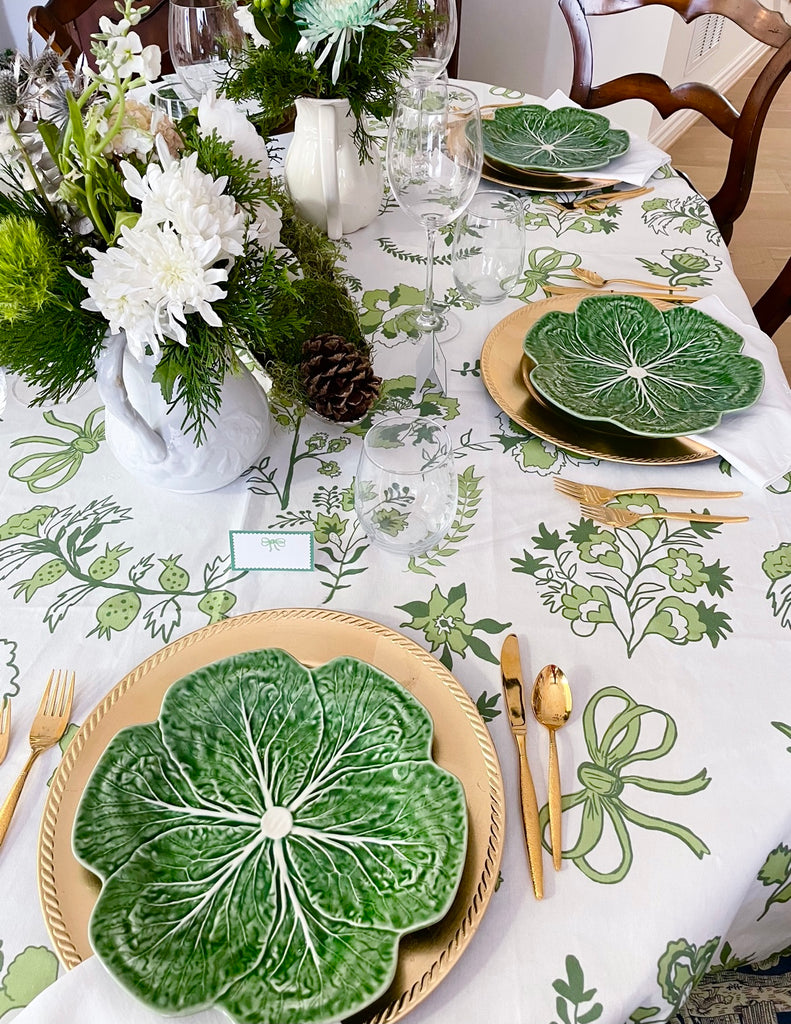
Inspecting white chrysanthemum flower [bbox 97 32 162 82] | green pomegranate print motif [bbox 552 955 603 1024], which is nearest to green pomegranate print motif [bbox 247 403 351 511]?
white chrysanthemum flower [bbox 97 32 162 82]

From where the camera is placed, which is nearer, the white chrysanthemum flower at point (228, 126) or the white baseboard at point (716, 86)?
the white chrysanthemum flower at point (228, 126)

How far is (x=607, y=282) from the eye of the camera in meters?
1.04

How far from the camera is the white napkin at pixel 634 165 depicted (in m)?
1.22

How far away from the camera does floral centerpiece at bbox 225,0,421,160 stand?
0.88 m

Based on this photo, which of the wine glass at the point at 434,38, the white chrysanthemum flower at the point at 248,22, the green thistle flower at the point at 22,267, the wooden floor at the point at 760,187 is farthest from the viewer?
the wooden floor at the point at 760,187

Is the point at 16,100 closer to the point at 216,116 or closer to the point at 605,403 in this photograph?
the point at 216,116

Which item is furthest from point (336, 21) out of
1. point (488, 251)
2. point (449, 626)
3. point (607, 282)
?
point (449, 626)

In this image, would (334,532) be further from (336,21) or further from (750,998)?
(750,998)

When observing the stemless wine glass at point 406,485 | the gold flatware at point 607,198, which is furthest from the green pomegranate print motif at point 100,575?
the gold flatware at point 607,198

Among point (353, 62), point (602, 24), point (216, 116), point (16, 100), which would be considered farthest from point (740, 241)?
point (16, 100)

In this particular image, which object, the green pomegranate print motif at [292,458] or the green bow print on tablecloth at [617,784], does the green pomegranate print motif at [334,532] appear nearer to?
the green pomegranate print motif at [292,458]

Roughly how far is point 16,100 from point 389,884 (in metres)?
0.57

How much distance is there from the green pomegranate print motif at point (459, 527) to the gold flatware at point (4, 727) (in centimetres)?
34

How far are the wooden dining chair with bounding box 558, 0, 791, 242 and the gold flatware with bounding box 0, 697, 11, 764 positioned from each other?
1.33 meters
